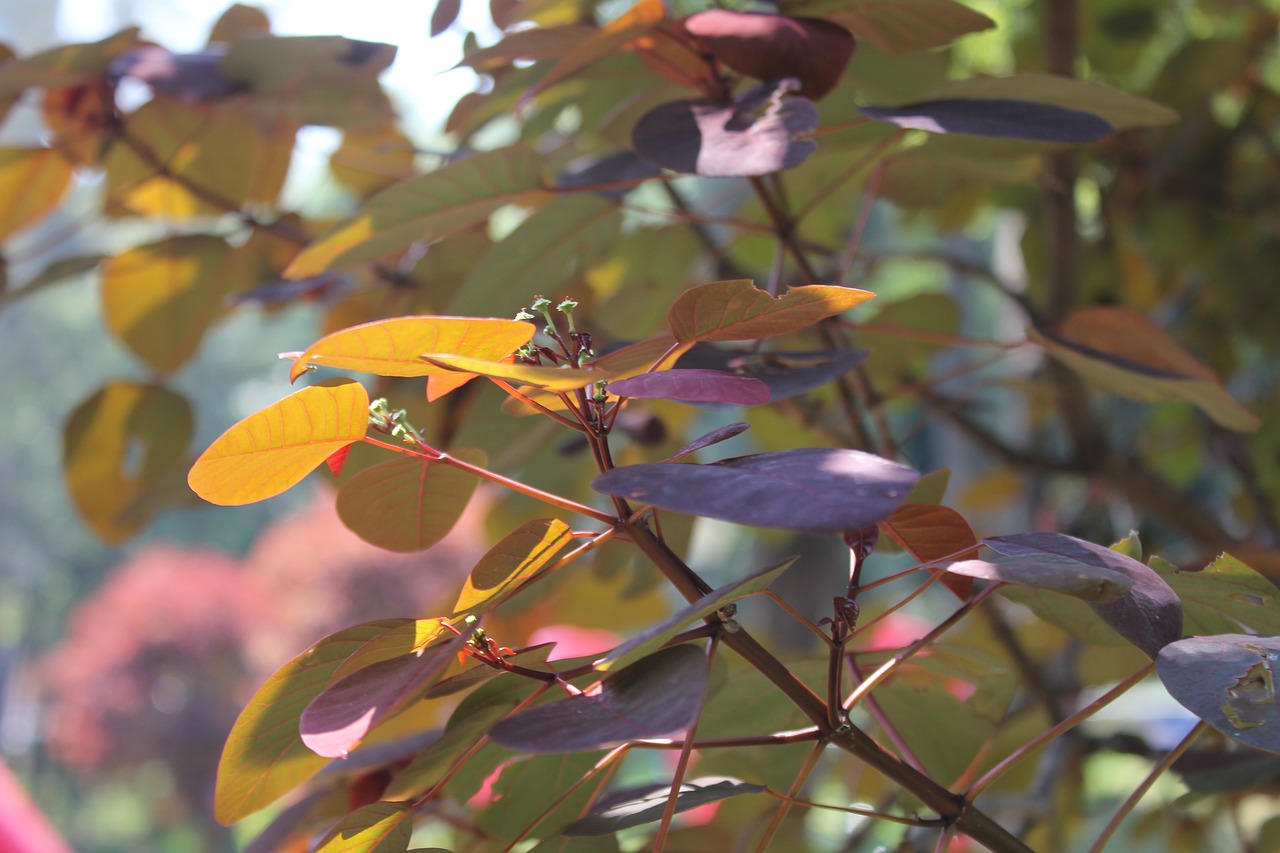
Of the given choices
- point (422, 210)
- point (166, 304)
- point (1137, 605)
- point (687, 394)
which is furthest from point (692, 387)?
point (166, 304)

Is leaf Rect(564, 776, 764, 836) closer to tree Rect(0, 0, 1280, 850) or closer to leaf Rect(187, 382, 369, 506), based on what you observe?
tree Rect(0, 0, 1280, 850)

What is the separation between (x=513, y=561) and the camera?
0.23 metres

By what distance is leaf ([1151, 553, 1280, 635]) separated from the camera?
0.25 meters

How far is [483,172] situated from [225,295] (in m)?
0.31

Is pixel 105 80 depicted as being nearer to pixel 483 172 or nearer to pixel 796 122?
pixel 483 172

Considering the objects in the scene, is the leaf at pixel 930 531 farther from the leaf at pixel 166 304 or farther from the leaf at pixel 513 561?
the leaf at pixel 166 304

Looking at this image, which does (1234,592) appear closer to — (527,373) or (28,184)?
(527,373)

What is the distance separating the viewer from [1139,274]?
96cm

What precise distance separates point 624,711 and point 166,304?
52 centimetres

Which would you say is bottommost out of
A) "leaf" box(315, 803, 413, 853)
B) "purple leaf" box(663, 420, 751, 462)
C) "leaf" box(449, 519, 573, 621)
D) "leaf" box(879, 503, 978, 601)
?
"leaf" box(315, 803, 413, 853)

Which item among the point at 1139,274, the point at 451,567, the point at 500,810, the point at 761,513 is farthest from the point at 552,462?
the point at 451,567

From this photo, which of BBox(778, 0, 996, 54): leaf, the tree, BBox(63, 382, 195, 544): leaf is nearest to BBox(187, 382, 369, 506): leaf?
the tree

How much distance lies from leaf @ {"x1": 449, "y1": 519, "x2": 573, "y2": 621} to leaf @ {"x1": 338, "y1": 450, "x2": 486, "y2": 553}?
0.03 metres

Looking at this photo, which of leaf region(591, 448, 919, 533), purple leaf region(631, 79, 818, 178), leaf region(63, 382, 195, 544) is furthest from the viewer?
leaf region(63, 382, 195, 544)
